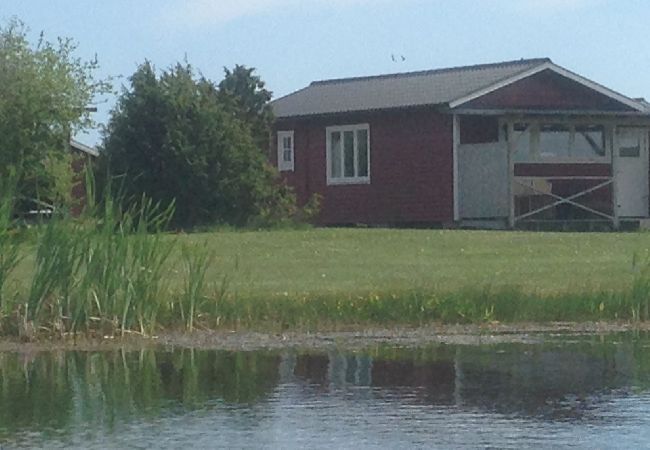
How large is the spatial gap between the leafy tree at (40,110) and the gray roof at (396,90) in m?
6.93

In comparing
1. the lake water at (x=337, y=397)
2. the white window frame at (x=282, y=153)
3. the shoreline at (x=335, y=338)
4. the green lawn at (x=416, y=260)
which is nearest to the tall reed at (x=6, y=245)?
the shoreline at (x=335, y=338)

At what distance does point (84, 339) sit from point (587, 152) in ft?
89.8

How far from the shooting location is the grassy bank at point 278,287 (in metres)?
18.9

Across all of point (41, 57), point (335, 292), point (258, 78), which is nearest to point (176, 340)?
point (335, 292)

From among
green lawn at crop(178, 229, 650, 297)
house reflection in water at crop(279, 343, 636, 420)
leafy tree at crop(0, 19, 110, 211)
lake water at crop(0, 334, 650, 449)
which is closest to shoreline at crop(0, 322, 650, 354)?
lake water at crop(0, 334, 650, 449)

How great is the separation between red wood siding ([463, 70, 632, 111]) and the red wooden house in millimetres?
26

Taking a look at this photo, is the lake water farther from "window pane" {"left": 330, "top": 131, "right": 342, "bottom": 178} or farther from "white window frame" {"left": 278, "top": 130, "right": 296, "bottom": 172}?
"white window frame" {"left": 278, "top": 130, "right": 296, "bottom": 172}

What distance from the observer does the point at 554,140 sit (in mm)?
44312

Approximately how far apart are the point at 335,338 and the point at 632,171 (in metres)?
26.8

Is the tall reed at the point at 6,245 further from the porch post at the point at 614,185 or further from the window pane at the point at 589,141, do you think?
the window pane at the point at 589,141

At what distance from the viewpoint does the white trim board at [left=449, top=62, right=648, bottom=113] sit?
42.2m

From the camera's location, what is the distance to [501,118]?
139 ft

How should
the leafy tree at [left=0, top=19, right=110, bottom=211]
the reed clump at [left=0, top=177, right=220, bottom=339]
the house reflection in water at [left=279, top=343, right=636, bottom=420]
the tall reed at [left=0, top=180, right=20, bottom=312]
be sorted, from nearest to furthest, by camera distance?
the house reflection in water at [left=279, top=343, right=636, bottom=420]
the reed clump at [left=0, top=177, right=220, bottom=339]
the tall reed at [left=0, top=180, right=20, bottom=312]
the leafy tree at [left=0, top=19, right=110, bottom=211]

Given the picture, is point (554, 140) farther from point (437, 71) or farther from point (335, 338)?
point (335, 338)
